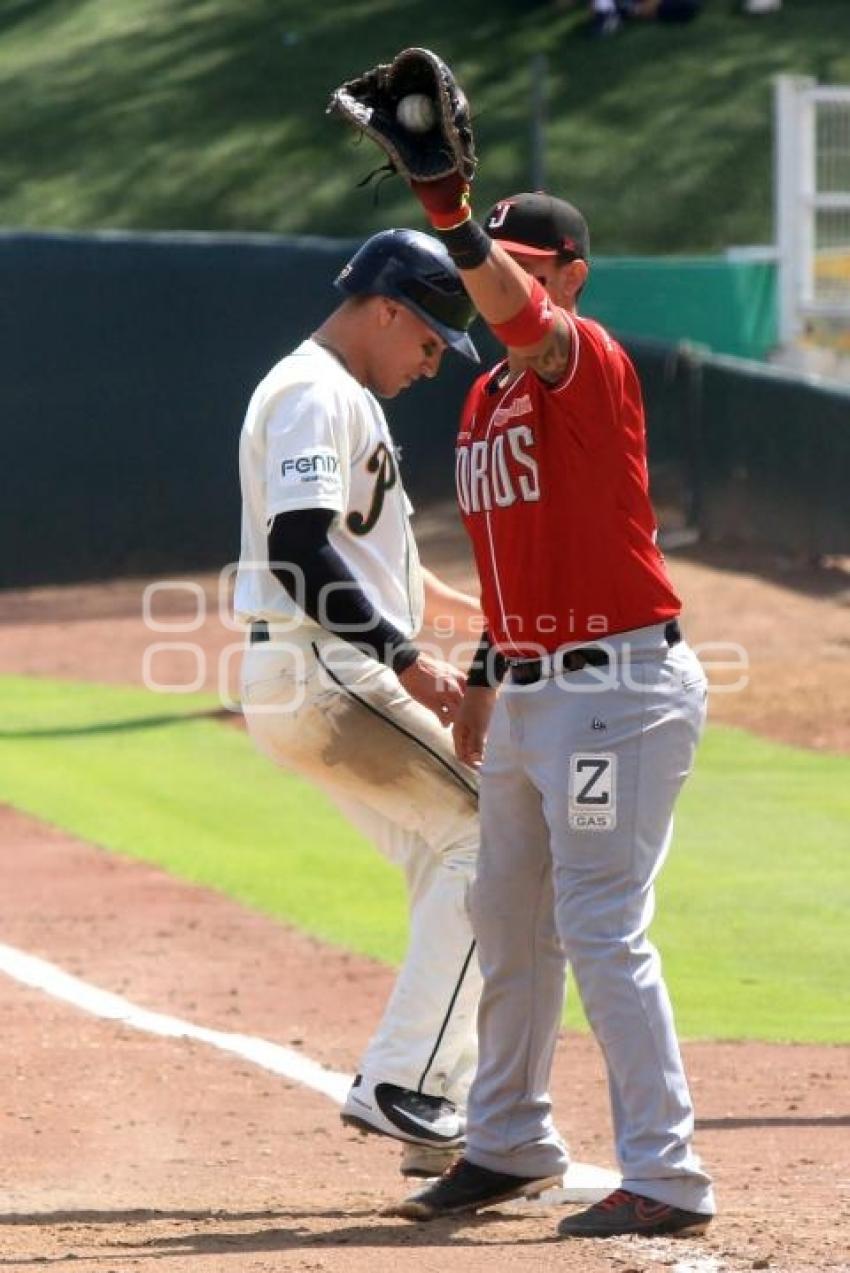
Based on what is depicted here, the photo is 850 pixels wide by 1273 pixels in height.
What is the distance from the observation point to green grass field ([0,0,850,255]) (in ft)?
96.5

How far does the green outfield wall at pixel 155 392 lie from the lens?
65.9ft

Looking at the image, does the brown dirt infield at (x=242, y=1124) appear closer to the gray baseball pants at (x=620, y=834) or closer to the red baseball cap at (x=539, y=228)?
the gray baseball pants at (x=620, y=834)

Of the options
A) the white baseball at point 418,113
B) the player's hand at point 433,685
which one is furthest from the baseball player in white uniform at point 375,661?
the white baseball at point 418,113

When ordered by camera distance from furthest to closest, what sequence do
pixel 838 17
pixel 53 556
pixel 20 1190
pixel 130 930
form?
pixel 838 17 → pixel 53 556 → pixel 130 930 → pixel 20 1190

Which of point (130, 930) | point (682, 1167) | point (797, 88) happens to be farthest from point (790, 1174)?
point (797, 88)

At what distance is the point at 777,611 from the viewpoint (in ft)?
55.2

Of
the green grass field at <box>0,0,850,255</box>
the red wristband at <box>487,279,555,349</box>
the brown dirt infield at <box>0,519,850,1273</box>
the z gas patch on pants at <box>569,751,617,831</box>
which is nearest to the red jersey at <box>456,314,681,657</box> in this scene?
the red wristband at <box>487,279,555,349</box>

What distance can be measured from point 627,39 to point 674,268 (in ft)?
39.3

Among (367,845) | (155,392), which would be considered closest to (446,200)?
(367,845)

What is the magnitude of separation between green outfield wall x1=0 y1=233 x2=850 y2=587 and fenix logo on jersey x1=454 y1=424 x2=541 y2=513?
15.2 m

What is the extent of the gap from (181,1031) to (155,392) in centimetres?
1430

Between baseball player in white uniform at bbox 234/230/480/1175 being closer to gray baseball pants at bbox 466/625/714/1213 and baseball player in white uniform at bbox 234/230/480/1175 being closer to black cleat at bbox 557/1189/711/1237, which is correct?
gray baseball pants at bbox 466/625/714/1213

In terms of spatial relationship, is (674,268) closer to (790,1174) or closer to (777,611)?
(777,611)

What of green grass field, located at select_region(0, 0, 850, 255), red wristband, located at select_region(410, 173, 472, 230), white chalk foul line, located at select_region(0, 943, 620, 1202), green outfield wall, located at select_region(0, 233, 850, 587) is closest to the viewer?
red wristband, located at select_region(410, 173, 472, 230)
